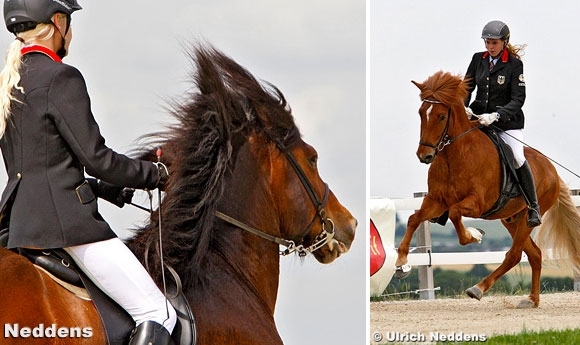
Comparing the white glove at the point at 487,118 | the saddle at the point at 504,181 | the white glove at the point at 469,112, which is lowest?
the saddle at the point at 504,181

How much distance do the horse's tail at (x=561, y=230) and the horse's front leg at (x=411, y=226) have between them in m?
1.12

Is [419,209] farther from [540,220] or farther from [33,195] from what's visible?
[33,195]

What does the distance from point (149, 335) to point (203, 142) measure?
1042 millimetres

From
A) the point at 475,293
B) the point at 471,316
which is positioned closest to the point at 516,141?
the point at 475,293

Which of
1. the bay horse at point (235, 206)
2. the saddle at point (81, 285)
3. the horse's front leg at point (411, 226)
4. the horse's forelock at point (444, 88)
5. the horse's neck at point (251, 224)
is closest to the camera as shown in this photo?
the saddle at point (81, 285)

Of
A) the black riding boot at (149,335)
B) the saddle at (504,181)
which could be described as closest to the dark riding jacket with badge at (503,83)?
the saddle at (504,181)

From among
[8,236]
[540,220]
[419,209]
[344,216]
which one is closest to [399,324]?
[419,209]

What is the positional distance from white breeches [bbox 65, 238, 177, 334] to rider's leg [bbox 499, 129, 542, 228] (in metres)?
4.47

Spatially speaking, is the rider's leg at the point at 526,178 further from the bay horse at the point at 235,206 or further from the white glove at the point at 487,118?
the bay horse at the point at 235,206

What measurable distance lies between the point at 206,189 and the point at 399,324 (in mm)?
3538

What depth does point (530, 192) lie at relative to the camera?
27.4 feet

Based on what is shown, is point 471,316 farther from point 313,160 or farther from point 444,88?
point 313,160

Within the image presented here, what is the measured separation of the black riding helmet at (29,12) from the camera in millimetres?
4281

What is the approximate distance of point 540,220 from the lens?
8445 millimetres
